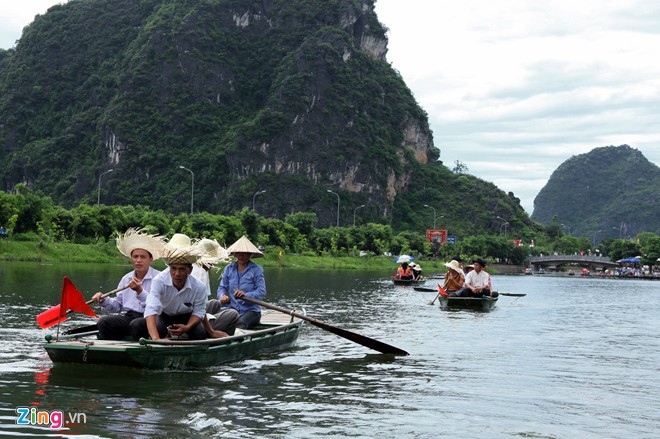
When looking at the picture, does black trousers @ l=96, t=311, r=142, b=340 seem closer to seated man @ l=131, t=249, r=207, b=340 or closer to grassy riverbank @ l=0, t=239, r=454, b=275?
seated man @ l=131, t=249, r=207, b=340

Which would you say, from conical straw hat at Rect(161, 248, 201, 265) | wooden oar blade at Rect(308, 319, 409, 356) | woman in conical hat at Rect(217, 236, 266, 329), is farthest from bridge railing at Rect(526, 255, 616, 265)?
conical straw hat at Rect(161, 248, 201, 265)

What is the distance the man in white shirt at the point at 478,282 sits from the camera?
24.6 meters

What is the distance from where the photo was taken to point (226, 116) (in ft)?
516

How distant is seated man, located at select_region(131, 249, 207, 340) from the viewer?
419 inches

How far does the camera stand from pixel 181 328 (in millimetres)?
11195

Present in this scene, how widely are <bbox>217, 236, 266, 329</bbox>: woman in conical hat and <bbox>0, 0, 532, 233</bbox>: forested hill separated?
119 meters

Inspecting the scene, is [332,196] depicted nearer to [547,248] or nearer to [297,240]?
[547,248]

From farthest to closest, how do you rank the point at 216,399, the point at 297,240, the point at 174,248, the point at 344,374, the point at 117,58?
the point at 117,58, the point at 297,240, the point at 344,374, the point at 174,248, the point at 216,399

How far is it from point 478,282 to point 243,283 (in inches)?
498

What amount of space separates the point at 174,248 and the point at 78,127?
14793cm

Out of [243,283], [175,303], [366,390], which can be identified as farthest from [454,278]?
[175,303]

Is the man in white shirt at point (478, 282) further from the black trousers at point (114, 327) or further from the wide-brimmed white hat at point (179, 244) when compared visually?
the wide-brimmed white hat at point (179, 244)

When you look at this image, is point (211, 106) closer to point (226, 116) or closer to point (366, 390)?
point (226, 116)

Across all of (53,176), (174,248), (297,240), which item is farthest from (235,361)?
(53,176)
